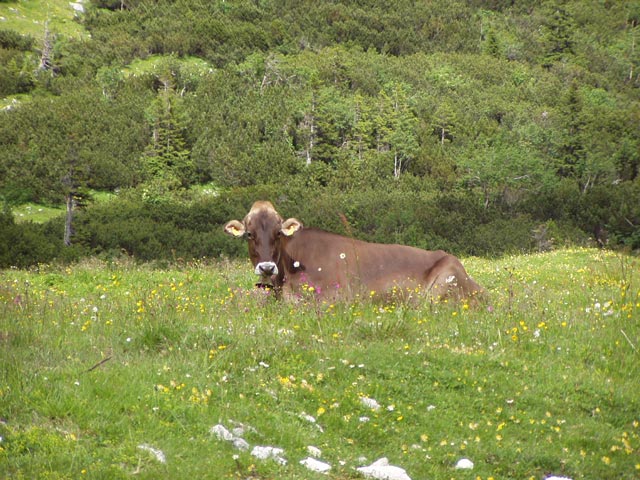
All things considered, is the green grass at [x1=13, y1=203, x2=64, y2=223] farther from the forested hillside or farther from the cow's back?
the cow's back

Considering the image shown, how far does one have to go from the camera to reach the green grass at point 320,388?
5.31 meters

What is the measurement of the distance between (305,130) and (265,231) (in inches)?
2558

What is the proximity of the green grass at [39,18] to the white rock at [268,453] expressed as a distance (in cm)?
9119

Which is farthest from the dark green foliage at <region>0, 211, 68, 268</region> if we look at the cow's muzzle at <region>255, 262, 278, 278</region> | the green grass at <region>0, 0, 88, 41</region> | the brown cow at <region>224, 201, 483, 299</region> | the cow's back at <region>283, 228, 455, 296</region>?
the green grass at <region>0, 0, 88, 41</region>

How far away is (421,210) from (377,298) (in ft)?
131

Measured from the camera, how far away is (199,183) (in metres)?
67.5

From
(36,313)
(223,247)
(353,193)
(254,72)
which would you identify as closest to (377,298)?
(36,313)

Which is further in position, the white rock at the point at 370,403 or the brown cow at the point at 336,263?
the brown cow at the point at 336,263

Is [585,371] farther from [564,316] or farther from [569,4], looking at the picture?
[569,4]

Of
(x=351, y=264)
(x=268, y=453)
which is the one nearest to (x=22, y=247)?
(x=351, y=264)

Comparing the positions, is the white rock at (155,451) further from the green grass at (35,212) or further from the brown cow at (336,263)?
the green grass at (35,212)

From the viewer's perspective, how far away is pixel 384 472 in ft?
17.1

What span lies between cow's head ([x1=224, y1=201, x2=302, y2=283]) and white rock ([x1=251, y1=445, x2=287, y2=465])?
545 centimetres

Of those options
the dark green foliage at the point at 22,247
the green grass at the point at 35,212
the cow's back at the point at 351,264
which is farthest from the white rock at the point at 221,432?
the green grass at the point at 35,212
